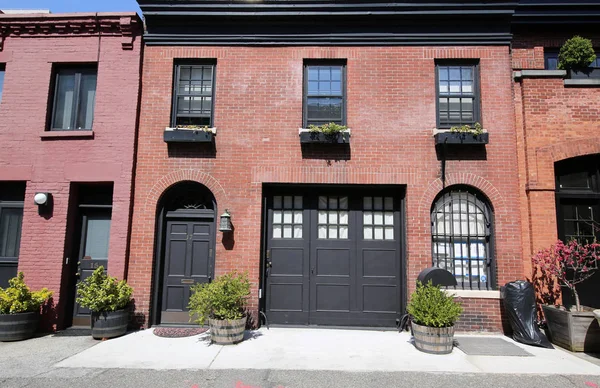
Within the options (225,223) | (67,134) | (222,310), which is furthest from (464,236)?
(67,134)

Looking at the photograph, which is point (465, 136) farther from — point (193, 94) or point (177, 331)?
point (177, 331)

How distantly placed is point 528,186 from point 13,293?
10.2 metres

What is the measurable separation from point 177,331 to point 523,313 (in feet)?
21.4

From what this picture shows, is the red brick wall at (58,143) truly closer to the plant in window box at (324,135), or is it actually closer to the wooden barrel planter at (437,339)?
the plant in window box at (324,135)

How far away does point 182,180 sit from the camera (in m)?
7.70

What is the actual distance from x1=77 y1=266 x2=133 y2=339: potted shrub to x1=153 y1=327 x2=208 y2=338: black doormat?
2.22ft

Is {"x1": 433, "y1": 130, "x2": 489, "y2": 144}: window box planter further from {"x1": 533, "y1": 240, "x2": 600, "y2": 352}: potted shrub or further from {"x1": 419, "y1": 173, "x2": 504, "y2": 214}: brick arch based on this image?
{"x1": 533, "y1": 240, "x2": 600, "y2": 352}: potted shrub

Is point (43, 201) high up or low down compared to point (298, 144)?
down

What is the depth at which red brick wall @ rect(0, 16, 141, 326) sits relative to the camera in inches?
295

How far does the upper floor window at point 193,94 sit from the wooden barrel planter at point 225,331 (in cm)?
418

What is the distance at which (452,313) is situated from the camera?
593 cm

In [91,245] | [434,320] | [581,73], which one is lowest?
[434,320]

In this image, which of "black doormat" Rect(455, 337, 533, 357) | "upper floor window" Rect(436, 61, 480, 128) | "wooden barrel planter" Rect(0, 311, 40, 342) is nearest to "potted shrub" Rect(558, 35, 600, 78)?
"upper floor window" Rect(436, 61, 480, 128)

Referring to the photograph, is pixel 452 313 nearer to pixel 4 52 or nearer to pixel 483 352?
pixel 483 352
